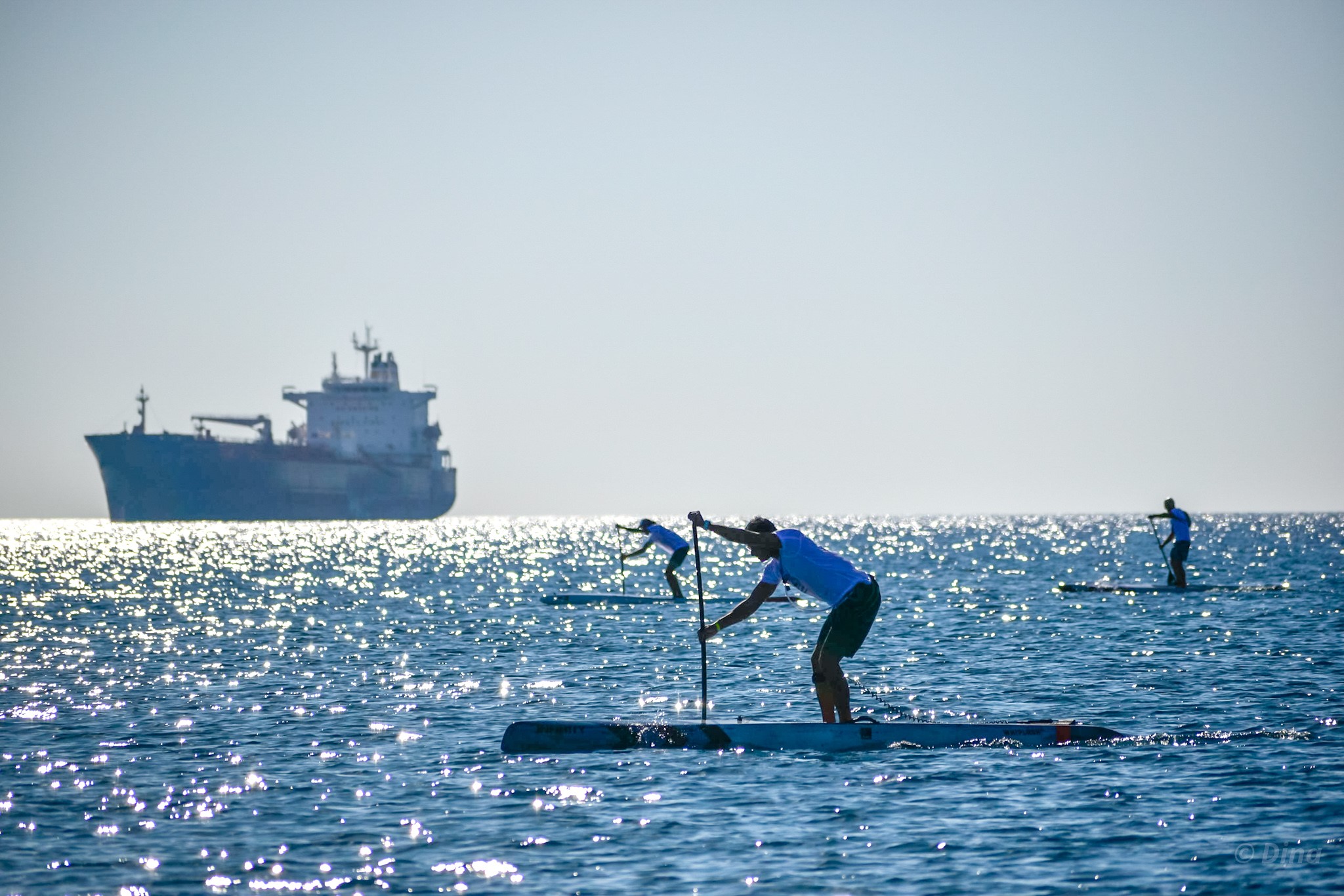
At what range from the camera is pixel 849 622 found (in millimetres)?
11562

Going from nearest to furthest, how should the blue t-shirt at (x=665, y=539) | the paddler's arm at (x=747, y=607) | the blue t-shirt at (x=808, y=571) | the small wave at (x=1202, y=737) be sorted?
1. the paddler's arm at (x=747, y=607)
2. the blue t-shirt at (x=808, y=571)
3. the small wave at (x=1202, y=737)
4. the blue t-shirt at (x=665, y=539)

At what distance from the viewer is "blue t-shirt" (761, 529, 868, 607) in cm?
1145

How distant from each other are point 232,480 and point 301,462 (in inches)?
268

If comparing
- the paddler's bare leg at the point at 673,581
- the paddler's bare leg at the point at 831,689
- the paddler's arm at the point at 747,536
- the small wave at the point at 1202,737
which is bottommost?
the small wave at the point at 1202,737

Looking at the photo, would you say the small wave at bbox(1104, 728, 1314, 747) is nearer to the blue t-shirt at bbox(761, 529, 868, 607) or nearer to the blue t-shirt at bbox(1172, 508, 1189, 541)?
the blue t-shirt at bbox(761, 529, 868, 607)

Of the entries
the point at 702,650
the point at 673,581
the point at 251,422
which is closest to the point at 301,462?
the point at 251,422

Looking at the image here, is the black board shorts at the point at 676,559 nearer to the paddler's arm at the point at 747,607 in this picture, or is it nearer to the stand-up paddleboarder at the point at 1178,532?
the stand-up paddleboarder at the point at 1178,532

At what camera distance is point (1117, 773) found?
10.7 m

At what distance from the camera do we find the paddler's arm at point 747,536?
10570 millimetres

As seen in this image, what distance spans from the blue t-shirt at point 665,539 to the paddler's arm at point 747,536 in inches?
531

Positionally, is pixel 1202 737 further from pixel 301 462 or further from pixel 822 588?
pixel 301 462

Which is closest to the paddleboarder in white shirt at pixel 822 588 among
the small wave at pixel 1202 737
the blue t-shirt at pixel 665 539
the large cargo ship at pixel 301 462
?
the small wave at pixel 1202 737

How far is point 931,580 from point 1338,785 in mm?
37283

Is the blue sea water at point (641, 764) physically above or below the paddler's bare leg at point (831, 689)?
below
